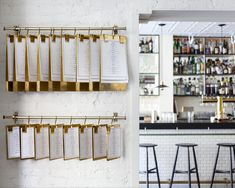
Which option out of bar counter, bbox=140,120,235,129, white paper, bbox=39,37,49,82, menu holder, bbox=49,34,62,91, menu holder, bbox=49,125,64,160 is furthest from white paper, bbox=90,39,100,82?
bar counter, bbox=140,120,235,129

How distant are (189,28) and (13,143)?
5.53 m

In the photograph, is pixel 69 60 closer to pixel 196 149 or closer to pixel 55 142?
pixel 55 142

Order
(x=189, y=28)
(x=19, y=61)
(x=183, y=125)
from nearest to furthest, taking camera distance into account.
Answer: (x=19, y=61) < (x=183, y=125) < (x=189, y=28)

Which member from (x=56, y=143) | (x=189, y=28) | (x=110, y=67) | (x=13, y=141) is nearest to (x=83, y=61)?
(x=110, y=67)

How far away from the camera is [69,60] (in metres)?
2.88

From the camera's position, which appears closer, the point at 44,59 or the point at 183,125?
the point at 44,59

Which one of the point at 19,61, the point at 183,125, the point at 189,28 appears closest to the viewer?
the point at 19,61

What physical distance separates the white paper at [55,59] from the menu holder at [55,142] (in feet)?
1.28

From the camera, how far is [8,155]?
2879mm

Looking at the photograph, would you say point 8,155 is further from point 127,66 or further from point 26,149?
point 127,66

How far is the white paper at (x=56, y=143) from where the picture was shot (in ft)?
9.36

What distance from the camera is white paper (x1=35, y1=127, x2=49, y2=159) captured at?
9.37 ft

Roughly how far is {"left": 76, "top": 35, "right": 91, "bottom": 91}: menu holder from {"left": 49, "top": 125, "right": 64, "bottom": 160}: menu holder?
39 centimetres

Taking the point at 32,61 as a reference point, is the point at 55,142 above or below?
below
